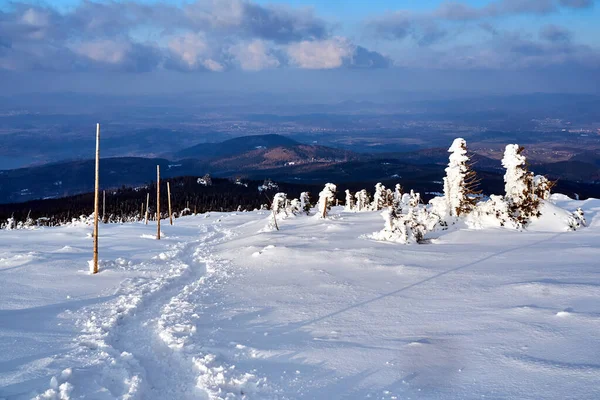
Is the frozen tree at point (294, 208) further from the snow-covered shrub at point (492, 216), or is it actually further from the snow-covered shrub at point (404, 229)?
the snow-covered shrub at point (404, 229)

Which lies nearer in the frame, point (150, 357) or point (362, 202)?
point (150, 357)

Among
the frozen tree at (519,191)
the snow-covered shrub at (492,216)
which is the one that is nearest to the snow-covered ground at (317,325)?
the snow-covered shrub at (492,216)

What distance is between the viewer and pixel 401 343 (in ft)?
33.7

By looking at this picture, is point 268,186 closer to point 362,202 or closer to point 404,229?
point 362,202

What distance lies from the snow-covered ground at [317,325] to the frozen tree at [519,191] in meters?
5.41

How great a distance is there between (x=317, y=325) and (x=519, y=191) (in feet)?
69.6

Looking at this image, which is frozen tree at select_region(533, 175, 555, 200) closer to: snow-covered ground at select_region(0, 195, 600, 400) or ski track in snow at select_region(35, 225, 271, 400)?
snow-covered ground at select_region(0, 195, 600, 400)

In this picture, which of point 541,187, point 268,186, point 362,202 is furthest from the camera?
point 268,186

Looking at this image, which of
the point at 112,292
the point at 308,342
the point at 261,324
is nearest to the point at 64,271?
the point at 112,292

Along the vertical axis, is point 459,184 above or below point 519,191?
above

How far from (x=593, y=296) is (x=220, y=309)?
35.7 feet

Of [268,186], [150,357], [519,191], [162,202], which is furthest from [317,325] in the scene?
[268,186]

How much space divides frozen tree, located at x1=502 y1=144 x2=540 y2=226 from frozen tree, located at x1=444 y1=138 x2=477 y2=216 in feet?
8.07

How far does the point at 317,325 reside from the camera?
12.1m
